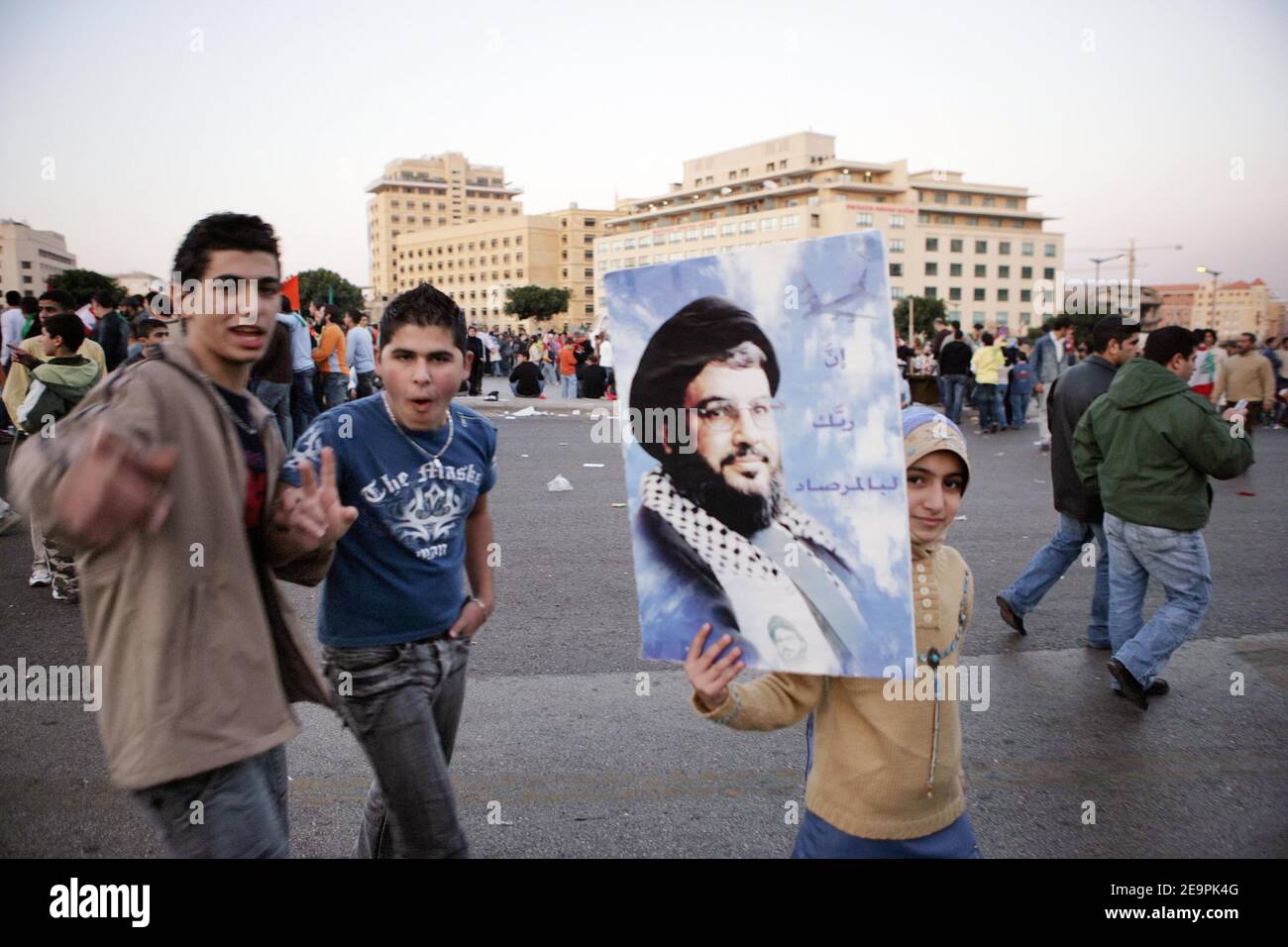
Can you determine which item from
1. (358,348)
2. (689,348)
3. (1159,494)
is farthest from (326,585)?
(358,348)

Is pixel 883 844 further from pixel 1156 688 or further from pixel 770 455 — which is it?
pixel 1156 688

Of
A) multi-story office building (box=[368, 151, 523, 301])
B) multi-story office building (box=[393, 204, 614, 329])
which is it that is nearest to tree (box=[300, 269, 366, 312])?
multi-story office building (box=[393, 204, 614, 329])

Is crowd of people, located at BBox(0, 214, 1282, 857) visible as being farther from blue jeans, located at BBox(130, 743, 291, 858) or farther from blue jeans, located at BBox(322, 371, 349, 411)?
blue jeans, located at BBox(322, 371, 349, 411)

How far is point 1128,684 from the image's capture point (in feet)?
14.5

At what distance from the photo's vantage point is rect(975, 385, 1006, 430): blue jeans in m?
16.7

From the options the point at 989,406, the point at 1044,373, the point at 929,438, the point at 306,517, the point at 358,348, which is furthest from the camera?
the point at 989,406

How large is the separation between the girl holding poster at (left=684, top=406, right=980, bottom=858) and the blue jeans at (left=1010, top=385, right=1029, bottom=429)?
1665cm

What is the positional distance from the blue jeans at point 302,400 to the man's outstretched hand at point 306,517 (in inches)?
387

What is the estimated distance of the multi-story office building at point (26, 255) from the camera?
202ft

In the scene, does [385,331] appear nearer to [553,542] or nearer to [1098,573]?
[1098,573]

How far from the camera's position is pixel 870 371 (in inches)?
65.4

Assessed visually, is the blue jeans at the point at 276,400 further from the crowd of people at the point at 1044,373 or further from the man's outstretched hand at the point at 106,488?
the man's outstretched hand at the point at 106,488

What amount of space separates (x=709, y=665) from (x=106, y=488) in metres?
1.18
